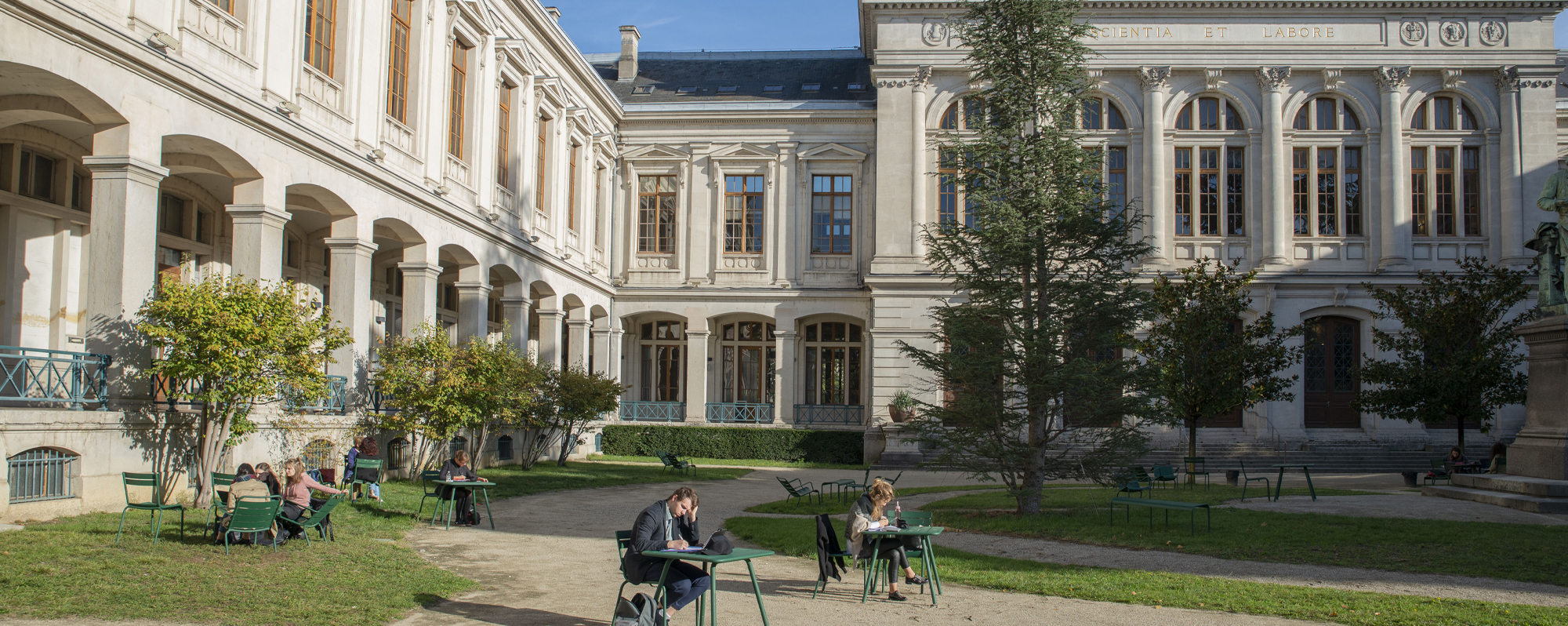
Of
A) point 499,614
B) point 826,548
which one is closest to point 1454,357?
point 826,548

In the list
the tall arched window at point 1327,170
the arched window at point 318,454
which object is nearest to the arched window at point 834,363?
the tall arched window at point 1327,170

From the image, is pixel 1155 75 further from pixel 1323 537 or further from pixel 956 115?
pixel 1323 537

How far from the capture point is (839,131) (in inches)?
1362

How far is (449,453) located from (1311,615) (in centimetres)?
1632

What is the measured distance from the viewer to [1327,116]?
106ft

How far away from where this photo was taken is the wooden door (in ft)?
104

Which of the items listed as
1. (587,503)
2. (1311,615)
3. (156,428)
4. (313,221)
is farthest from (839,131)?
(1311,615)

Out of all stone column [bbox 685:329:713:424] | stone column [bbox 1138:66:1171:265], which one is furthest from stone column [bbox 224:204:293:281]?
stone column [bbox 1138:66:1171:265]

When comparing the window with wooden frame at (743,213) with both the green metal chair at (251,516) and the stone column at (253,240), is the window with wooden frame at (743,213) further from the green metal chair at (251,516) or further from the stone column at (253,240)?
the green metal chair at (251,516)

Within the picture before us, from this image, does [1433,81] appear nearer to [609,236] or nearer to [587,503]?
[609,236]

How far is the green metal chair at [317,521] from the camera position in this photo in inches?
418

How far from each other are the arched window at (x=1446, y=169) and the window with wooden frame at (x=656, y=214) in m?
23.4

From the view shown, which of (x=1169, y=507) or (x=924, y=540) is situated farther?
(x=1169, y=507)

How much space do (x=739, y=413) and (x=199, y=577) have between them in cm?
2633
